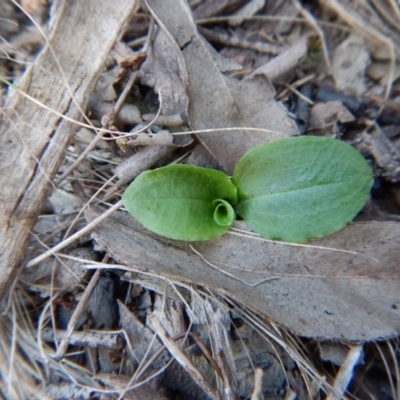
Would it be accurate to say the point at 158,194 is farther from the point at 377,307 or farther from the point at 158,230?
the point at 377,307

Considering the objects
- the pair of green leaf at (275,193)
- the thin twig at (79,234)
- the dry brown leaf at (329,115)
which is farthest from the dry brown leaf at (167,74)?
the dry brown leaf at (329,115)

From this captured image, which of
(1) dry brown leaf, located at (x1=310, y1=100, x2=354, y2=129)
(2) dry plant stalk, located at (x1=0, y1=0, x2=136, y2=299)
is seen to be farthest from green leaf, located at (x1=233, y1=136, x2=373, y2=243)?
(2) dry plant stalk, located at (x1=0, y1=0, x2=136, y2=299)

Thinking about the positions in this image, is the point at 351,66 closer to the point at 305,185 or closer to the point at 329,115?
the point at 329,115

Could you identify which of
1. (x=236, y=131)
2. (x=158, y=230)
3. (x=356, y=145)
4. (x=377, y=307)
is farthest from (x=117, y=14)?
(x=377, y=307)

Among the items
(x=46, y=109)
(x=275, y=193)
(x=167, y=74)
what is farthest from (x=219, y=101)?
(x=46, y=109)

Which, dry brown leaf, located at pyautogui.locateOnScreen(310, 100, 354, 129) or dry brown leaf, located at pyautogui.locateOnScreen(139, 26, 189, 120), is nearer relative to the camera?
dry brown leaf, located at pyautogui.locateOnScreen(139, 26, 189, 120)

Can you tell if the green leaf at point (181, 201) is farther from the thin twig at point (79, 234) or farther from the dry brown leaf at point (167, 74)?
the dry brown leaf at point (167, 74)

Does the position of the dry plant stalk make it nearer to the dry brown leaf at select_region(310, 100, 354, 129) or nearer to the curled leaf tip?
the curled leaf tip
